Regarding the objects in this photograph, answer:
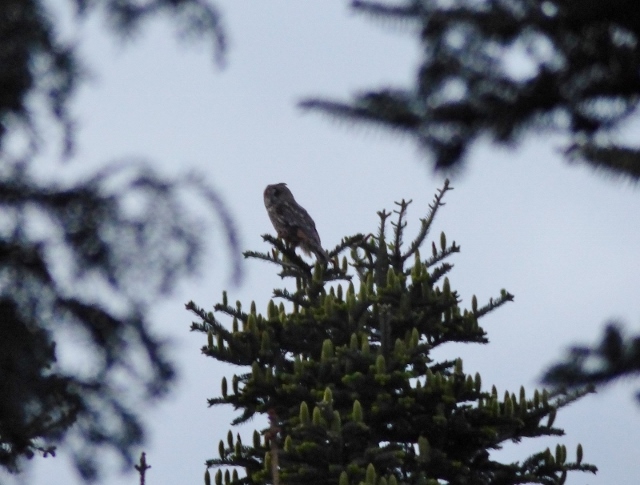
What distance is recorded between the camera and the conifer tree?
1246cm

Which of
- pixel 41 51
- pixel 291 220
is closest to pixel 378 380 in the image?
pixel 291 220

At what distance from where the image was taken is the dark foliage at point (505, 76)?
269 centimetres

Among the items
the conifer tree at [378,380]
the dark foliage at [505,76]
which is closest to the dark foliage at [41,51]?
the dark foliage at [505,76]

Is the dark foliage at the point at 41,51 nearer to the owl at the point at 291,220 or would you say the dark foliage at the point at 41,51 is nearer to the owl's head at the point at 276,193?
the owl at the point at 291,220

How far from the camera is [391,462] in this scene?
11984 mm

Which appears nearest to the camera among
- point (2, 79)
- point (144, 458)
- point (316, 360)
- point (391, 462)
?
point (2, 79)

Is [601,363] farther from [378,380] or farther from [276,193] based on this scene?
[276,193]

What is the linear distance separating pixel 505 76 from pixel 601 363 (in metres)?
0.78

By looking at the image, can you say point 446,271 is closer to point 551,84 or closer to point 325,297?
point 325,297

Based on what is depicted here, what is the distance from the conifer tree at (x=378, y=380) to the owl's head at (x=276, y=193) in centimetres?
308

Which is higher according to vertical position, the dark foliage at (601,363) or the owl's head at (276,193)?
the owl's head at (276,193)

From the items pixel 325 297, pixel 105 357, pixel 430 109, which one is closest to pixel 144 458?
pixel 105 357

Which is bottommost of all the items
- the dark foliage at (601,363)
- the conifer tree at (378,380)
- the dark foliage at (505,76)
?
the dark foliage at (601,363)

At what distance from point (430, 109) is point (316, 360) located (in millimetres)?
11310
